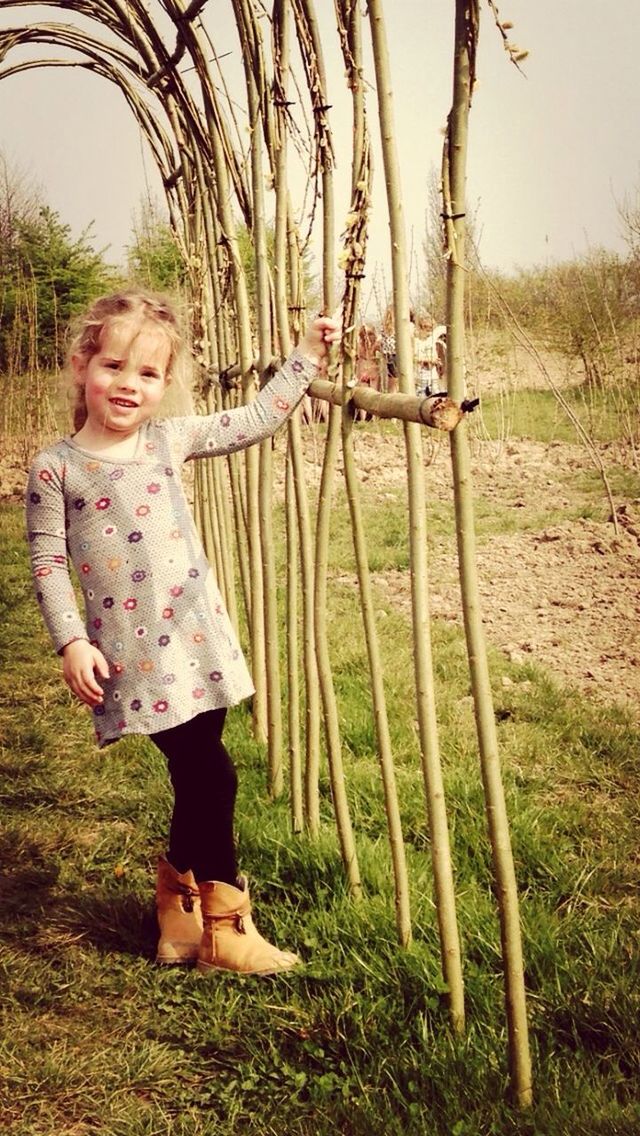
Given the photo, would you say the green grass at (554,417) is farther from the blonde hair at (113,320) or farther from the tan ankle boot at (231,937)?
the tan ankle boot at (231,937)

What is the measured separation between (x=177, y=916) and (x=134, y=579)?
75 centimetres

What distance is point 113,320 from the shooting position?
1572 mm

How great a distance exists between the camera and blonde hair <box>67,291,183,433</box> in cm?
159

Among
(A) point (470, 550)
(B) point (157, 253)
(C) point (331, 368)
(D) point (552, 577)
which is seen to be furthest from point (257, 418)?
(B) point (157, 253)

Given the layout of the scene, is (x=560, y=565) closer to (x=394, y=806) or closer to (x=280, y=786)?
(x=280, y=786)

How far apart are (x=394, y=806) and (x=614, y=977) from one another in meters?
0.47

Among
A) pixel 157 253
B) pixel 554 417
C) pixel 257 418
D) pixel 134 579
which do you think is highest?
pixel 157 253

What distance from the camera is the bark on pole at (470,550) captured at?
3.38 feet

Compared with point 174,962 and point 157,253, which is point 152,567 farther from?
point 157,253

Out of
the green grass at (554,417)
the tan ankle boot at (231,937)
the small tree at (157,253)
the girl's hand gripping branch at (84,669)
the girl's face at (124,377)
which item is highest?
the small tree at (157,253)

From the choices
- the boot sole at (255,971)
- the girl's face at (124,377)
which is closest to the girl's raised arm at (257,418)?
the girl's face at (124,377)

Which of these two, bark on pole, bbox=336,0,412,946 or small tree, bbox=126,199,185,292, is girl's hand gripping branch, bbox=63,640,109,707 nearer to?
bark on pole, bbox=336,0,412,946

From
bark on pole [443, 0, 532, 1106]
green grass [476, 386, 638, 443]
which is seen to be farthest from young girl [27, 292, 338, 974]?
green grass [476, 386, 638, 443]

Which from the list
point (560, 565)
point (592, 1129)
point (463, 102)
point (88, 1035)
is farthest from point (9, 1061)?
point (560, 565)
